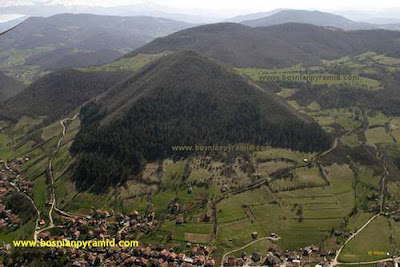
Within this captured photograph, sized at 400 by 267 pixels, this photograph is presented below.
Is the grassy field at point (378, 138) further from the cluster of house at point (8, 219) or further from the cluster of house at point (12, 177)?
the cluster of house at point (12, 177)

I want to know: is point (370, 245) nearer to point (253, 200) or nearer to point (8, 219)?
point (253, 200)

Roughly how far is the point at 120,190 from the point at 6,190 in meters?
53.4

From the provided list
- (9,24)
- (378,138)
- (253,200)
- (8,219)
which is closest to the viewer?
(9,24)

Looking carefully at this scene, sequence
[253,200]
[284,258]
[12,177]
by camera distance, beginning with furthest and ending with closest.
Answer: [12,177], [253,200], [284,258]

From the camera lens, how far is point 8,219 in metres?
136

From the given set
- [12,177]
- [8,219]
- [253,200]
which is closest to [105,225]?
[8,219]

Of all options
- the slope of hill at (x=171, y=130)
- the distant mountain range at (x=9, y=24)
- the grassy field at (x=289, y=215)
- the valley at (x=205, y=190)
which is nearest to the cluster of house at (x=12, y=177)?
the valley at (x=205, y=190)

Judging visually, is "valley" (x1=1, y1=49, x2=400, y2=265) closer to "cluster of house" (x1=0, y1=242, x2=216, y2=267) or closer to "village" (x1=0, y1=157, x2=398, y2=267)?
"village" (x1=0, y1=157, x2=398, y2=267)

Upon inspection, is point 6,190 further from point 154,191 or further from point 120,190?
point 154,191

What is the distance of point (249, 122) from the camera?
18325 cm

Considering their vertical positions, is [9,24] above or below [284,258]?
above

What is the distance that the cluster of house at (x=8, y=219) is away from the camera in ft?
434

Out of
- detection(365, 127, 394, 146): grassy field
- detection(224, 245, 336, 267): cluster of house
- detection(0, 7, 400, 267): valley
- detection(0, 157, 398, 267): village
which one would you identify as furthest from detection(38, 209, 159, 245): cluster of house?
detection(365, 127, 394, 146): grassy field

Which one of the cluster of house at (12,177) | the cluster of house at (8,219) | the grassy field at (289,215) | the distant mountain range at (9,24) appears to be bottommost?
the cluster of house at (8,219)
